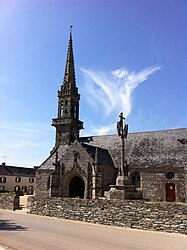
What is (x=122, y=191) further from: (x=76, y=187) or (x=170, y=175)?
(x=76, y=187)

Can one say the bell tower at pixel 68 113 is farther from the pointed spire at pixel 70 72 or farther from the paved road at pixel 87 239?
the paved road at pixel 87 239

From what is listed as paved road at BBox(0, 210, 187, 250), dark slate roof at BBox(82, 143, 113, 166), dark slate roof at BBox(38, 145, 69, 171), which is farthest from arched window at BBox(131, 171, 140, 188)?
paved road at BBox(0, 210, 187, 250)

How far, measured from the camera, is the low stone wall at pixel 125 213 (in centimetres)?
1039

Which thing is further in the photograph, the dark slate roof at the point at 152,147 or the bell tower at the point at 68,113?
the bell tower at the point at 68,113

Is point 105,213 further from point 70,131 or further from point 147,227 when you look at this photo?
point 70,131

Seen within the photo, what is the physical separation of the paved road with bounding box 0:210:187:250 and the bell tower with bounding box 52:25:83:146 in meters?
22.2

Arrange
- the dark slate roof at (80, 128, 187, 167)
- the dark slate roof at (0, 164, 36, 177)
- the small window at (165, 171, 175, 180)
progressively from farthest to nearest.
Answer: the dark slate roof at (0, 164, 36, 177)
the dark slate roof at (80, 128, 187, 167)
the small window at (165, 171, 175, 180)

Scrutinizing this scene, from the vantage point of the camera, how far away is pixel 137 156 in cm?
2720

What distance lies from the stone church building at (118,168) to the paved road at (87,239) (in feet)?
44.0

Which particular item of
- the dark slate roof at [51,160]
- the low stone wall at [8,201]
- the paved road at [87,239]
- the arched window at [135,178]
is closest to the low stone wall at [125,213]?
the paved road at [87,239]

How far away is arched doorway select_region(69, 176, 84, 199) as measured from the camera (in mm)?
27391

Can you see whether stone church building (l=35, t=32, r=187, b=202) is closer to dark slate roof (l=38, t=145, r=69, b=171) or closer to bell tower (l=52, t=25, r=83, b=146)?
dark slate roof (l=38, t=145, r=69, b=171)

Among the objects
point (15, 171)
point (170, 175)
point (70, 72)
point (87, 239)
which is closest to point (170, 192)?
point (170, 175)

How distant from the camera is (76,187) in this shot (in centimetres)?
2792
